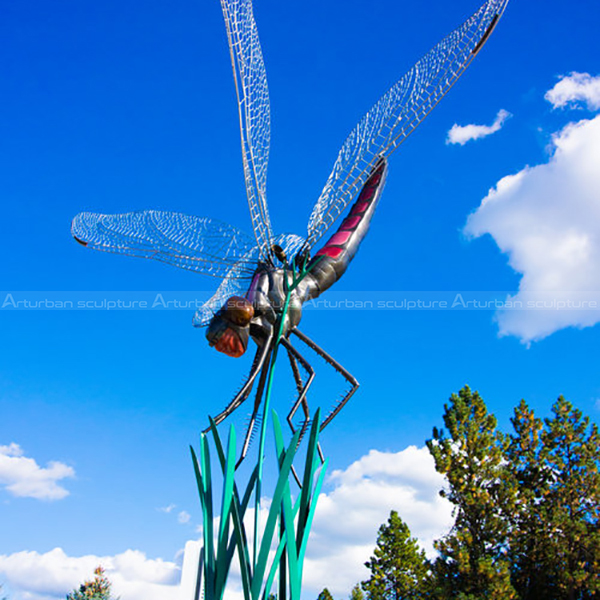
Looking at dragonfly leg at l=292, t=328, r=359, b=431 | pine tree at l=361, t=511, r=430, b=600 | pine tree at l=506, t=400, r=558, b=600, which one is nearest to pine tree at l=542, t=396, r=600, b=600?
pine tree at l=506, t=400, r=558, b=600

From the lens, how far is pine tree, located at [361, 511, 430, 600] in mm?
14344

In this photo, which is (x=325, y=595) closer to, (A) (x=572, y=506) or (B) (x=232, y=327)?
(A) (x=572, y=506)

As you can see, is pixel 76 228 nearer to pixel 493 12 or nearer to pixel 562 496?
pixel 493 12

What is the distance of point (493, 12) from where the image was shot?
7711mm

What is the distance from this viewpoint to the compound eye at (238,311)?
694cm

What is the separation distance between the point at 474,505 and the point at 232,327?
9.61 metres

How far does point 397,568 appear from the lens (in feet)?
48.7

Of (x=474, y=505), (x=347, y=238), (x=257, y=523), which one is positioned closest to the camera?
(x=257, y=523)

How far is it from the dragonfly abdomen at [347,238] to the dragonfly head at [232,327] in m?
1.26

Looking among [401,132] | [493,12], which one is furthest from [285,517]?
[493,12]

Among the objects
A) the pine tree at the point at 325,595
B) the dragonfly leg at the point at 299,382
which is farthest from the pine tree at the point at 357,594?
the dragonfly leg at the point at 299,382

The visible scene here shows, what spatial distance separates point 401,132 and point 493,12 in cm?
201

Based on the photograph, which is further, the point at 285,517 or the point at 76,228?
the point at 76,228

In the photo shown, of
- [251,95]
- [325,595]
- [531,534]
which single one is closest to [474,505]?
[531,534]
